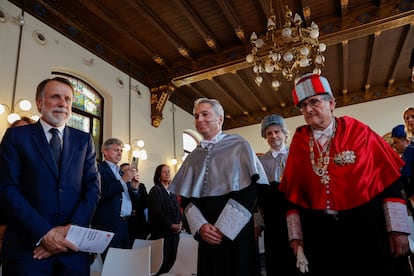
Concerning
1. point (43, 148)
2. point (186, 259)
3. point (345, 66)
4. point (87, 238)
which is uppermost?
point (345, 66)

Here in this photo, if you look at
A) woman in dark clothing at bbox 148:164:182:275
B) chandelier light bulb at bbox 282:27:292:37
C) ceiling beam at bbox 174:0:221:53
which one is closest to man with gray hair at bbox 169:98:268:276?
woman in dark clothing at bbox 148:164:182:275

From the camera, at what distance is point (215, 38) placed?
6391 mm

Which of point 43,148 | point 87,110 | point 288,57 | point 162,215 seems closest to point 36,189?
point 43,148

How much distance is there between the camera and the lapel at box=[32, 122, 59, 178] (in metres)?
1.59

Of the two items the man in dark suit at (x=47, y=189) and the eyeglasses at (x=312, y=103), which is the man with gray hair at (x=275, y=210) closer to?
the eyeglasses at (x=312, y=103)

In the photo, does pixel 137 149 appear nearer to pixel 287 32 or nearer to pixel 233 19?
pixel 233 19

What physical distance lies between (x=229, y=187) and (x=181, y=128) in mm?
7265

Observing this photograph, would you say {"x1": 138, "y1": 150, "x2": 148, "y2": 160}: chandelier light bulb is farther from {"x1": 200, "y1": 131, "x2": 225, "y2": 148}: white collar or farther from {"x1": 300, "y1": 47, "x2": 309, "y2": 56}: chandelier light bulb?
{"x1": 200, "y1": 131, "x2": 225, "y2": 148}: white collar

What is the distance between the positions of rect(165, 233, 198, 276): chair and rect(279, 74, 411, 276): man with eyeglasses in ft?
4.56

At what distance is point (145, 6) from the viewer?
521 centimetres

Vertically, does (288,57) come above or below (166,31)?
below

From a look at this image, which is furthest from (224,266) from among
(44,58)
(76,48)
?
(76,48)

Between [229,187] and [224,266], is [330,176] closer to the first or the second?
[229,187]

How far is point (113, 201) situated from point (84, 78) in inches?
141
